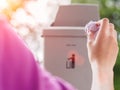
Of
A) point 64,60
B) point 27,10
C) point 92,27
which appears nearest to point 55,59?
point 64,60

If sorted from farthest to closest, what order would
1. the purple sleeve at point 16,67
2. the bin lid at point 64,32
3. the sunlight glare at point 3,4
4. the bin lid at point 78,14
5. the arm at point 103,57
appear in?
the sunlight glare at point 3,4, the bin lid at point 78,14, the bin lid at point 64,32, the arm at point 103,57, the purple sleeve at point 16,67

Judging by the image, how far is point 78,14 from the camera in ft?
6.98

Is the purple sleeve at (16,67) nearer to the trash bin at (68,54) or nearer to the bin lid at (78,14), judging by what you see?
the trash bin at (68,54)

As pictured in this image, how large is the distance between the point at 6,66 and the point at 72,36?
1483mm

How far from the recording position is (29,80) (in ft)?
1.74

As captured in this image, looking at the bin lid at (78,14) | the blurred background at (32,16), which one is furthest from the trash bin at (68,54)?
the blurred background at (32,16)

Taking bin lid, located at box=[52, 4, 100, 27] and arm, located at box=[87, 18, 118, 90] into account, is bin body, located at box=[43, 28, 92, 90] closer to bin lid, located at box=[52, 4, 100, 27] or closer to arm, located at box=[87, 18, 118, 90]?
bin lid, located at box=[52, 4, 100, 27]

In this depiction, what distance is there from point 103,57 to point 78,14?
133 cm

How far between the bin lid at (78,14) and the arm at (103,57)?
50.2 inches

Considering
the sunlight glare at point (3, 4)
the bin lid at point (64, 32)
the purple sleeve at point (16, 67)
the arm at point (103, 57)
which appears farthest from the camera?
the sunlight glare at point (3, 4)

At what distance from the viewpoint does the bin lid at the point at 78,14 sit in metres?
2.13

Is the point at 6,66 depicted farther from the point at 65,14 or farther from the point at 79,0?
the point at 79,0

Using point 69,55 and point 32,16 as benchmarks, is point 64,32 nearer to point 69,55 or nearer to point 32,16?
point 69,55

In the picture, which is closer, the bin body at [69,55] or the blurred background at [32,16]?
the bin body at [69,55]
